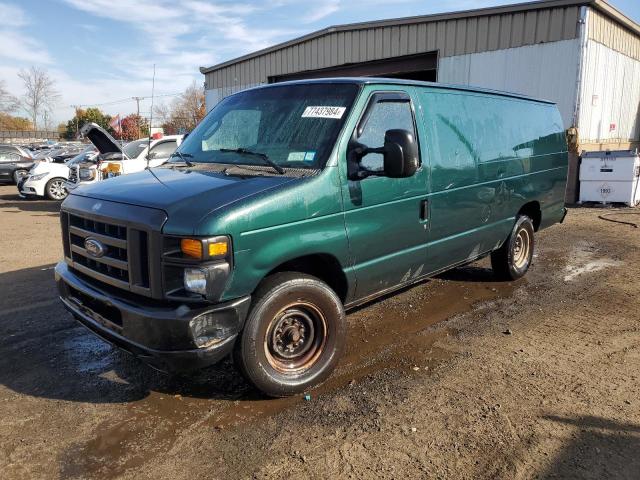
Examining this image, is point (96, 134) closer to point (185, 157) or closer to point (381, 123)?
point (185, 157)

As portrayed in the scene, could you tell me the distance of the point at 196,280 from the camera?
288 centimetres

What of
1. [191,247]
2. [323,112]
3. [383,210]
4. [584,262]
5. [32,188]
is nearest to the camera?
[191,247]

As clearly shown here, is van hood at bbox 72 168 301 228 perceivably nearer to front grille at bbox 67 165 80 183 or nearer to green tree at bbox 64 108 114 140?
front grille at bbox 67 165 80 183

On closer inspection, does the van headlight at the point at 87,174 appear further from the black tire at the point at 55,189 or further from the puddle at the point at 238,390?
the puddle at the point at 238,390

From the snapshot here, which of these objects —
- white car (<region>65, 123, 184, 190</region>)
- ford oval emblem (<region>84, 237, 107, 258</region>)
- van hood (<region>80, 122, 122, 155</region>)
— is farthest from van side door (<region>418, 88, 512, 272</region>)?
white car (<region>65, 123, 184, 190</region>)

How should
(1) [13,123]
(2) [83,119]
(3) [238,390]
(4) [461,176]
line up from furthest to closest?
(1) [13,123] → (2) [83,119] → (4) [461,176] → (3) [238,390]

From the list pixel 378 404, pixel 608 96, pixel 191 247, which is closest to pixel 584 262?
pixel 378 404

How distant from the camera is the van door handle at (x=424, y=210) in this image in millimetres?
4227

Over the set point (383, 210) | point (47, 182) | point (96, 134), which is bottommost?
point (47, 182)

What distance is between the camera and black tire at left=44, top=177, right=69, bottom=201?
15.1m

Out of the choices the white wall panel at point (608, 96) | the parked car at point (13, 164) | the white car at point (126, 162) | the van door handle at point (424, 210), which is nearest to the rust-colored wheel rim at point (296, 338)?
the van door handle at point (424, 210)

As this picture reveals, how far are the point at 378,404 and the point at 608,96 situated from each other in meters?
14.5

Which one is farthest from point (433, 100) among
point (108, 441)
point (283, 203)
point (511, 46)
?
point (511, 46)

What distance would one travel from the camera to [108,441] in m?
3.00
